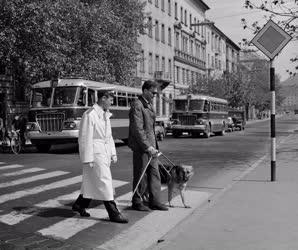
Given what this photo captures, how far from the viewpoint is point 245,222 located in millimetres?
7172

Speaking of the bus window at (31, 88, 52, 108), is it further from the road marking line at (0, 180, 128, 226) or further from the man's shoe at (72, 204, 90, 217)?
the man's shoe at (72, 204, 90, 217)

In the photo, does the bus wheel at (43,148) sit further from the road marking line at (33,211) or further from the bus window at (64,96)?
the road marking line at (33,211)

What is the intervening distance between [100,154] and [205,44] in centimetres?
7604

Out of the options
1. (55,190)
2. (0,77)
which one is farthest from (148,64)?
(55,190)

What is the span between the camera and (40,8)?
21875 millimetres

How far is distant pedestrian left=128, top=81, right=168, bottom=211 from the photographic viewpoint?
7.91 metres

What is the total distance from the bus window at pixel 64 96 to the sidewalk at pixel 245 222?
37.6 ft

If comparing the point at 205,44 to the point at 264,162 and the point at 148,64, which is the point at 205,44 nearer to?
the point at 148,64

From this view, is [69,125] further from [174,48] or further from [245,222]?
[174,48]

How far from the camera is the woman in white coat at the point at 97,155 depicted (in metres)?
7.12

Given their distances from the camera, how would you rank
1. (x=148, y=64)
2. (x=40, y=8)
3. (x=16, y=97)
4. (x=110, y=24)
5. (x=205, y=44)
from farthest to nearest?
(x=205, y=44), (x=148, y=64), (x=16, y=97), (x=110, y=24), (x=40, y=8)

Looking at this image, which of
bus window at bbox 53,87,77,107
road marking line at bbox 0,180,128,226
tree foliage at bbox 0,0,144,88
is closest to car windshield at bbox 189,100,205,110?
tree foliage at bbox 0,0,144,88

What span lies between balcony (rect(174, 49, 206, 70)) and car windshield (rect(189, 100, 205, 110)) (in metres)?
30.3

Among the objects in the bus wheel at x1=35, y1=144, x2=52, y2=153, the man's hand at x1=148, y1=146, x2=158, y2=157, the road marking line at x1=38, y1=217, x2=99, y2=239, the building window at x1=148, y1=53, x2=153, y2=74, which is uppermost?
the building window at x1=148, y1=53, x2=153, y2=74
